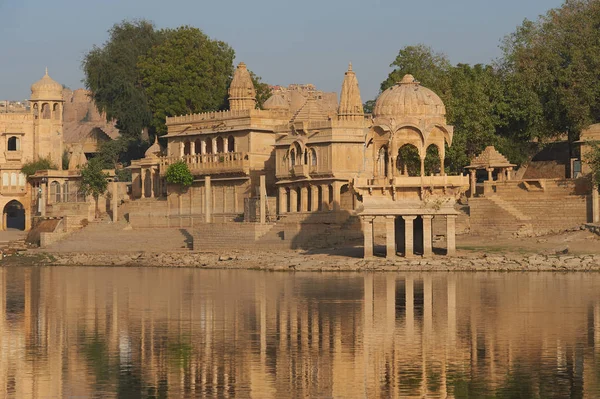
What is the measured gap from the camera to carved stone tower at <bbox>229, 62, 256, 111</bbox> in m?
77.4

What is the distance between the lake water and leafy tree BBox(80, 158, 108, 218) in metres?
28.1

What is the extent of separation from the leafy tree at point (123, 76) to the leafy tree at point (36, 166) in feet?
18.1

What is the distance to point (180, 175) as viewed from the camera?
7506 cm

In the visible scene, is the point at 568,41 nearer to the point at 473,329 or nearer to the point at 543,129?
the point at 543,129

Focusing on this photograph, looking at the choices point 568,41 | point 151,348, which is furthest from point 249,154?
point 151,348

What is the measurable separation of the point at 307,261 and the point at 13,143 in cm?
3668

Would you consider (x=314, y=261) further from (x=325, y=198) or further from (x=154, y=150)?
(x=154, y=150)

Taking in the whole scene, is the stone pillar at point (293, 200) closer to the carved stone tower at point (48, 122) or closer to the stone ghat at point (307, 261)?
the stone ghat at point (307, 261)

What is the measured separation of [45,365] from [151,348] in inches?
121

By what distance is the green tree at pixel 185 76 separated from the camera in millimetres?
84562

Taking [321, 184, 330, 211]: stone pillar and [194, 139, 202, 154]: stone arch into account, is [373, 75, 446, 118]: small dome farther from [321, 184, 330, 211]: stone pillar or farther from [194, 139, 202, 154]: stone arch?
[194, 139, 202, 154]: stone arch

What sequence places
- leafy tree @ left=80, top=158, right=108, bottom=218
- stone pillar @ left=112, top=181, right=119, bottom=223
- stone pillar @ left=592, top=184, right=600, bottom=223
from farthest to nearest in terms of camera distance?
leafy tree @ left=80, top=158, right=108, bottom=218 → stone pillar @ left=112, top=181, right=119, bottom=223 → stone pillar @ left=592, top=184, right=600, bottom=223

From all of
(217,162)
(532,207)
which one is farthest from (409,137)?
(217,162)

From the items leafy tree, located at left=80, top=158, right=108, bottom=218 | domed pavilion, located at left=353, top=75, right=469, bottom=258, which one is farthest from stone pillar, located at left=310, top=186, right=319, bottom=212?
leafy tree, located at left=80, top=158, right=108, bottom=218
